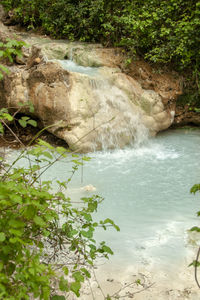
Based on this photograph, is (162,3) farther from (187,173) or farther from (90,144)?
(187,173)

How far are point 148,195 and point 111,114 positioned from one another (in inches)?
101

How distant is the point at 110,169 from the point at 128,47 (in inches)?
143

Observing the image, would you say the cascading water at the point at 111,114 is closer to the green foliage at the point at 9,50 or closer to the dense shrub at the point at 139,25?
the dense shrub at the point at 139,25

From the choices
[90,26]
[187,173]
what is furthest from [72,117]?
[90,26]

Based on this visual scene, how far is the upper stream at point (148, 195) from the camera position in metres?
2.85

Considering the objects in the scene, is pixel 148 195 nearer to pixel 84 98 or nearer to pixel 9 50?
pixel 84 98

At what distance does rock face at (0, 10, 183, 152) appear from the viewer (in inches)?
230

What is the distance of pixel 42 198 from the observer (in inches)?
63.1

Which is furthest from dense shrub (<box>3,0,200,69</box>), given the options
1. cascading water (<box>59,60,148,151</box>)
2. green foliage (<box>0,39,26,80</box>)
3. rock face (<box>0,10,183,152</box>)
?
green foliage (<box>0,39,26,80</box>)

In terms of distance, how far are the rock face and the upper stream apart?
0.44 m

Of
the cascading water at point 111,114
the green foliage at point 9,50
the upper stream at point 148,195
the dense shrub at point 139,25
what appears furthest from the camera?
the dense shrub at point 139,25

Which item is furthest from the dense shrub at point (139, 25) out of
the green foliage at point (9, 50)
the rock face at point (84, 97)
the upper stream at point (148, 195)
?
the green foliage at point (9, 50)

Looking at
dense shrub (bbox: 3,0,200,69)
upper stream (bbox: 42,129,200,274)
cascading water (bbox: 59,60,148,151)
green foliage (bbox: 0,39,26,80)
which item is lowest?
upper stream (bbox: 42,129,200,274)

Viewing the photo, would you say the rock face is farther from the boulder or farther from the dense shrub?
the dense shrub
